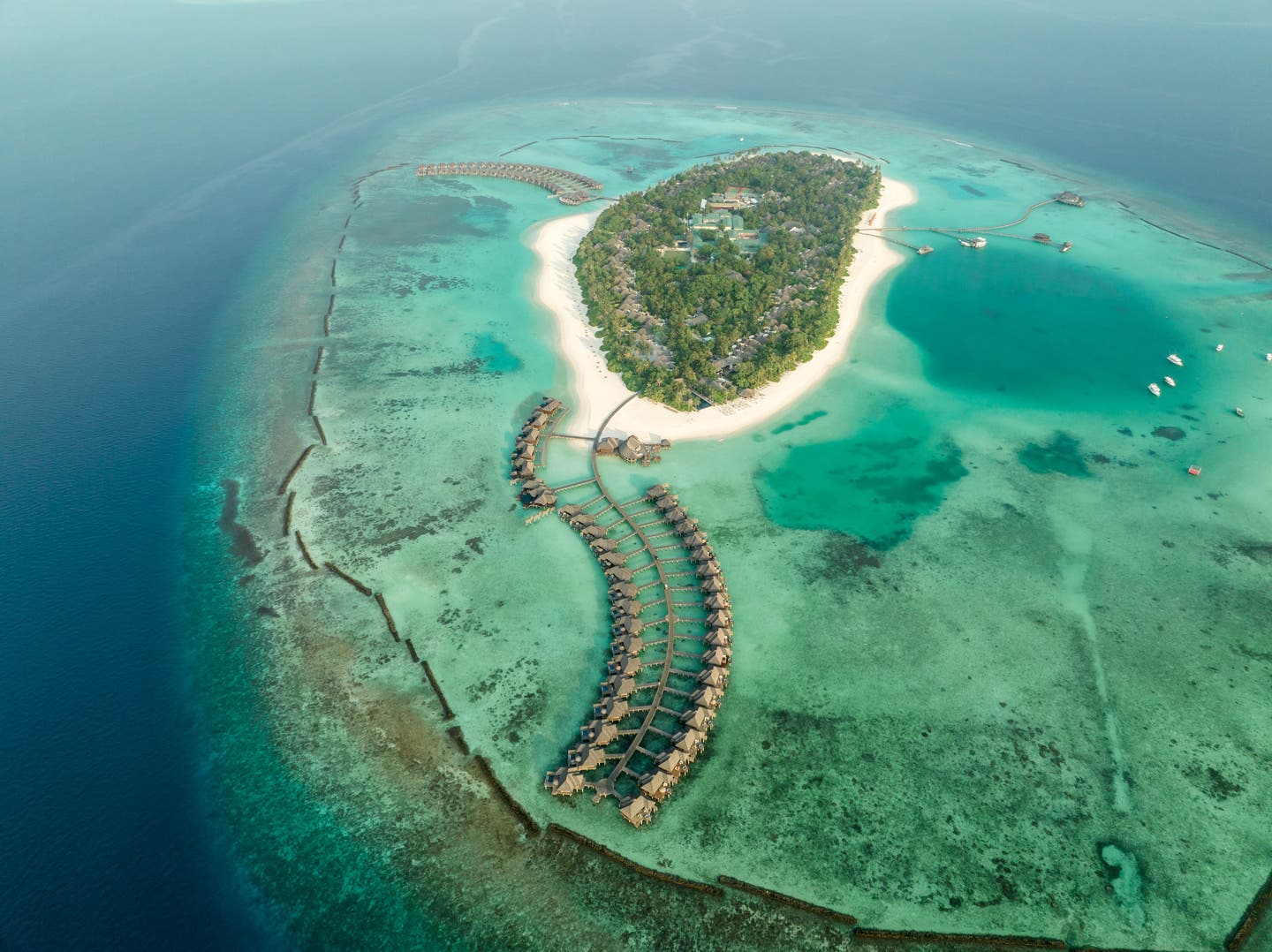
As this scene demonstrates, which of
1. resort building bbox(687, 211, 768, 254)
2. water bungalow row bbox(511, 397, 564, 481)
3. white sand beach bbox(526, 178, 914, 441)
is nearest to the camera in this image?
water bungalow row bbox(511, 397, 564, 481)

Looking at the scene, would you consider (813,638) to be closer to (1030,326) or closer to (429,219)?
(1030,326)

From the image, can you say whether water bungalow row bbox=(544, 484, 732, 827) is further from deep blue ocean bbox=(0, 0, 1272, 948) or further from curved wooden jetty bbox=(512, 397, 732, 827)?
deep blue ocean bbox=(0, 0, 1272, 948)

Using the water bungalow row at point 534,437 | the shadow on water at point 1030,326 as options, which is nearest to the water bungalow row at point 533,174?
the shadow on water at point 1030,326

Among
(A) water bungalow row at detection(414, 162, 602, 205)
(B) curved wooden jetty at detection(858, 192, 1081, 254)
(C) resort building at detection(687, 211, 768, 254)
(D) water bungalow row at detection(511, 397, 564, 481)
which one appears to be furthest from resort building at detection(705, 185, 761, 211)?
(D) water bungalow row at detection(511, 397, 564, 481)

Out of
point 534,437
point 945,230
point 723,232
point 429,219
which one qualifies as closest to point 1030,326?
point 945,230

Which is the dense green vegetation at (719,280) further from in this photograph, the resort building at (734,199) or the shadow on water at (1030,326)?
the shadow on water at (1030,326)

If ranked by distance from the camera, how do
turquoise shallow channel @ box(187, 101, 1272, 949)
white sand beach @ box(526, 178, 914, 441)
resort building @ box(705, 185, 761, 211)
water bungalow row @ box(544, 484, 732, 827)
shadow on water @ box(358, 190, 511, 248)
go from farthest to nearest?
1. resort building @ box(705, 185, 761, 211)
2. shadow on water @ box(358, 190, 511, 248)
3. white sand beach @ box(526, 178, 914, 441)
4. water bungalow row @ box(544, 484, 732, 827)
5. turquoise shallow channel @ box(187, 101, 1272, 949)

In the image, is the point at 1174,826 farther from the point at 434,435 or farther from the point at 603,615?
the point at 434,435
